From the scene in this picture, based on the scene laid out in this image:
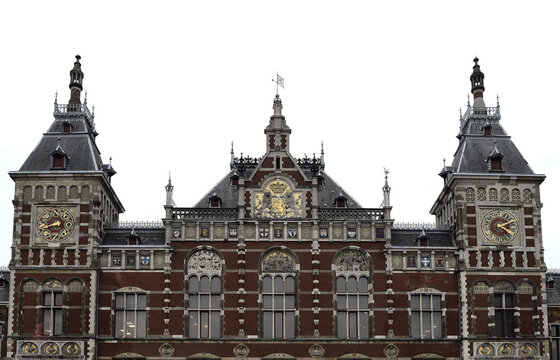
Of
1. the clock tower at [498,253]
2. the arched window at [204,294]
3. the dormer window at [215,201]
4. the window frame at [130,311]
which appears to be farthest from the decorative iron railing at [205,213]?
the clock tower at [498,253]

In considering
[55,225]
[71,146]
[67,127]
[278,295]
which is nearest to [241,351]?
[278,295]

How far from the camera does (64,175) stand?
55.5 meters

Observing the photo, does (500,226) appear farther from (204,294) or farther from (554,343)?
(204,294)

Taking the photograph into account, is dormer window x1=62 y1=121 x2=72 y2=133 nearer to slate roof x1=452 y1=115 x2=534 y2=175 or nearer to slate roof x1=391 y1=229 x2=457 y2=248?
slate roof x1=391 y1=229 x2=457 y2=248

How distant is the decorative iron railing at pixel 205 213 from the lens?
56.2 meters

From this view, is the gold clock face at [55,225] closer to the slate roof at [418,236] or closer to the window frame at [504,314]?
the slate roof at [418,236]

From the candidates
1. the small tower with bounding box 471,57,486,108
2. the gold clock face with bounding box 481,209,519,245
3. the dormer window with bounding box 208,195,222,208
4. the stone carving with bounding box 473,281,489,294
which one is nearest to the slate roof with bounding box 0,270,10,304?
the dormer window with bounding box 208,195,222,208

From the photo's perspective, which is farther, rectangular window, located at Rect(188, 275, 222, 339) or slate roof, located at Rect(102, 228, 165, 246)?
slate roof, located at Rect(102, 228, 165, 246)

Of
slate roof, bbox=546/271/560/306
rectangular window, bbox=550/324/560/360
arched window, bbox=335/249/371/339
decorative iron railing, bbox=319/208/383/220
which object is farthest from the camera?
slate roof, bbox=546/271/560/306

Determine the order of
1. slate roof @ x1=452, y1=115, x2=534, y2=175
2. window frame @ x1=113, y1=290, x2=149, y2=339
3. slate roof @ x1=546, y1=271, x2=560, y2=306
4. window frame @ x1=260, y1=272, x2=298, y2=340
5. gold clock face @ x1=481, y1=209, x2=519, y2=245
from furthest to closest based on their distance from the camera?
slate roof @ x1=546, y1=271, x2=560, y2=306 < slate roof @ x1=452, y1=115, x2=534, y2=175 < gold clock face @ x1=481, y1=209, x2=519, y2=245 < window frame @ x1=260, y1=272, x2=298, y2=340 < window frame @ x1=113, y1=290, x2=149, y2=339

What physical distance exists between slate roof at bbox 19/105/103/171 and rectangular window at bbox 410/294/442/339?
70.5 ft

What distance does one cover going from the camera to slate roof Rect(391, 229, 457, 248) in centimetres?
5662

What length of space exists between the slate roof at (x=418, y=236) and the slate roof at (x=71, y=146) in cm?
1931

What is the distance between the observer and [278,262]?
182ft
